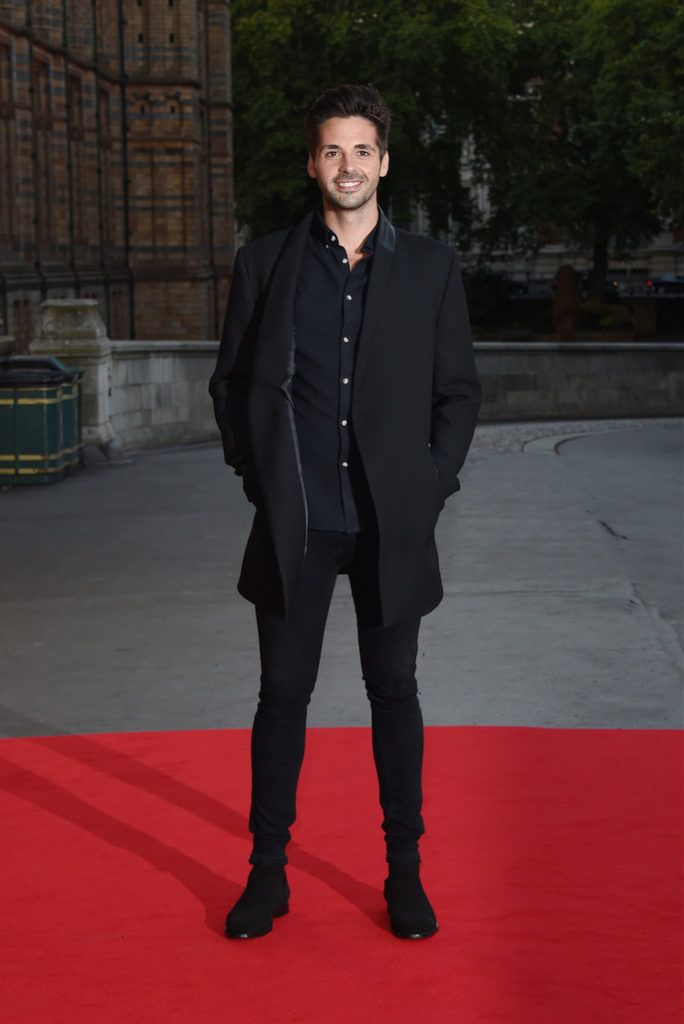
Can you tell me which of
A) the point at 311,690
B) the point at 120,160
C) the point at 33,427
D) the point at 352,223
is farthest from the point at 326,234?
the point at 120,160

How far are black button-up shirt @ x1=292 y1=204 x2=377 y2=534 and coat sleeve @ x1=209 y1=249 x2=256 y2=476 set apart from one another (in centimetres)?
14

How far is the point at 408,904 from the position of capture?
164 inches

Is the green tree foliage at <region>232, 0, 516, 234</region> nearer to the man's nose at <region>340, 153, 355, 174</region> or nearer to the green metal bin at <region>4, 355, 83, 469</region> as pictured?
the green metal bin at <region>4, 355, 83, 469</region>

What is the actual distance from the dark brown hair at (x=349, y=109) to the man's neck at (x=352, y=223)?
134 mm

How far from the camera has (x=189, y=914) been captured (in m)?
4.32

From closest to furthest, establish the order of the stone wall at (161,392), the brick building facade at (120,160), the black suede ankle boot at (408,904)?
the black suede ankle boot at (408,904)
the stone wall at (161,392)
the brick building facade at (120,160)

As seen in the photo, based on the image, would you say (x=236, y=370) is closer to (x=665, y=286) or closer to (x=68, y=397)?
(x=68, y=397)

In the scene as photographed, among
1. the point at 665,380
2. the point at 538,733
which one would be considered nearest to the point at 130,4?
the point at 665,380

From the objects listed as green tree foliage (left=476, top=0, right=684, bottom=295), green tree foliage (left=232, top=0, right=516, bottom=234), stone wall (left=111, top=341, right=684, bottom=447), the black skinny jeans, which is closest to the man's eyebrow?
the black skinny jeans

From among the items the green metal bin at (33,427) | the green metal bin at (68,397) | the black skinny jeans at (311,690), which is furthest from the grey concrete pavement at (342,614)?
the black skinny jeans at (311,690)

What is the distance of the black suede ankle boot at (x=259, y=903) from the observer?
414cm

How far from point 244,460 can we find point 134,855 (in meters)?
1.20

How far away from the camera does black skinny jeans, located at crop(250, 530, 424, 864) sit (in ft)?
13.7

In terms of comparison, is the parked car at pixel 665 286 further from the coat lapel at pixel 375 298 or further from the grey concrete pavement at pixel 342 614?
the coat lapel at pixel 375 298
